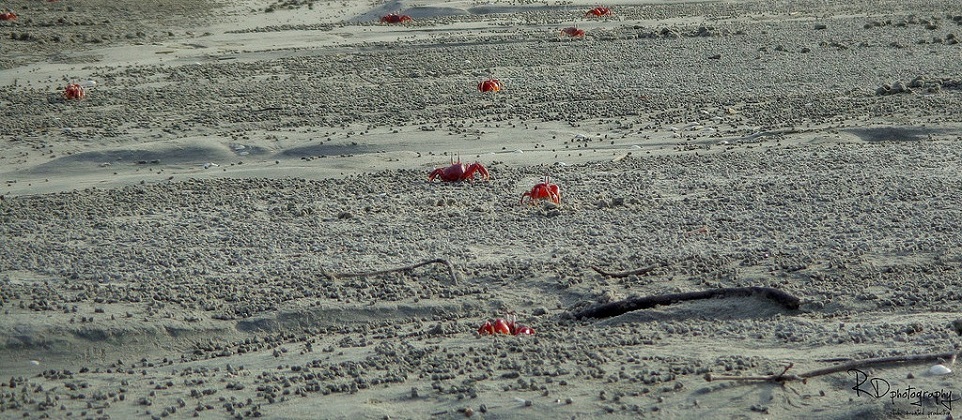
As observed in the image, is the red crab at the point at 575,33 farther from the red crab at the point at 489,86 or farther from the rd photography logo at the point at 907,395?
the rd photography logo at the point at 907,395

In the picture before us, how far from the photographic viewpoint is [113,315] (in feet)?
17.9

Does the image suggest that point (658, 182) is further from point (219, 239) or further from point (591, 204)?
point (219, 239)

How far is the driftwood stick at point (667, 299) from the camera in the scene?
529cm

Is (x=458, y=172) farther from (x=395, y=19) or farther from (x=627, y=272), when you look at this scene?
(x=395, y=19)

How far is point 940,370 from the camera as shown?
4.18 m

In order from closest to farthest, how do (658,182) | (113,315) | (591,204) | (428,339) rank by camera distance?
1. (428,339)
2. (113,315)
3. (591,204)
4. (658,182)

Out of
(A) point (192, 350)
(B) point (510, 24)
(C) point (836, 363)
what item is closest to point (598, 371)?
(C) point (836, 363)

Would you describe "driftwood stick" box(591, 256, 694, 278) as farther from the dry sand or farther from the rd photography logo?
the rd photography logo

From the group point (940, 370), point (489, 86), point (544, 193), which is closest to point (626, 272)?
point (544, 193)

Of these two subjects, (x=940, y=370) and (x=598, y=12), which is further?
(x=598, y=12)

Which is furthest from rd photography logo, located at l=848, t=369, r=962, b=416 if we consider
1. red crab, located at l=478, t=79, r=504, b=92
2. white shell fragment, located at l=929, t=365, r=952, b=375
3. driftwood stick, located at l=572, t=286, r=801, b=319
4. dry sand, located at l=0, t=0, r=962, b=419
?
red crab, located at l=478, t=79, r=504, b=92

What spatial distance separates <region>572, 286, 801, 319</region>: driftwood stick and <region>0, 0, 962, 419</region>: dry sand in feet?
0.17

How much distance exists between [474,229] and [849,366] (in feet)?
10.5

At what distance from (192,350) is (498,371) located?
5.12 ft
